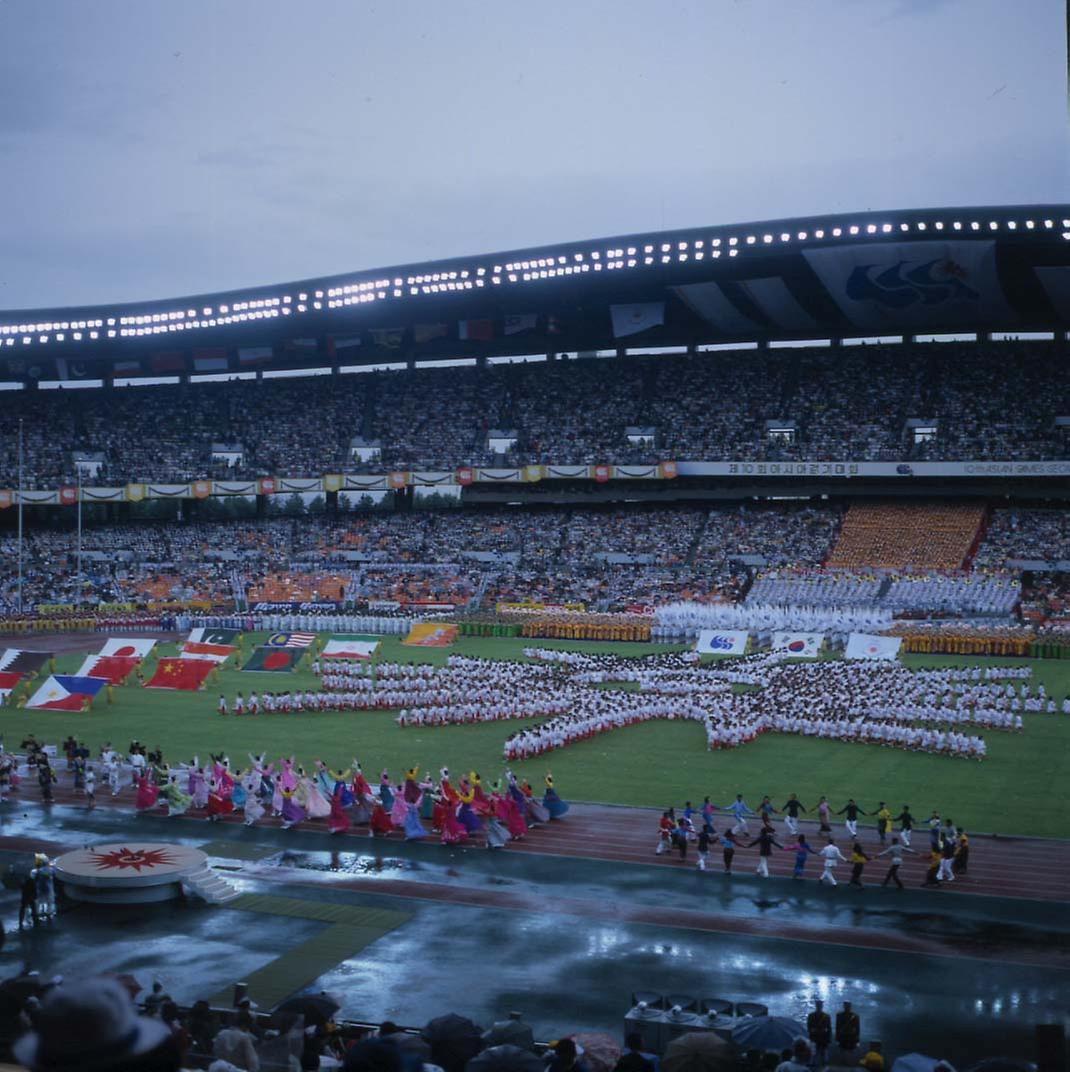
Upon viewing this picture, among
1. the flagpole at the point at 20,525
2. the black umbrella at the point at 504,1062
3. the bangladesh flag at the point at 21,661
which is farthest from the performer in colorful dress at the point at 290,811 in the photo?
the flagpole at the point at 20,525

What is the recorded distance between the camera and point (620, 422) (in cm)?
6694

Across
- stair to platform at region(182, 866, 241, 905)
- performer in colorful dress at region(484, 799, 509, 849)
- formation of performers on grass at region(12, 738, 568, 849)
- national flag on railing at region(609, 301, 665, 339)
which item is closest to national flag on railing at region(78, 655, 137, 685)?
formation of performers on grass at region(12, 738, 568, 849)

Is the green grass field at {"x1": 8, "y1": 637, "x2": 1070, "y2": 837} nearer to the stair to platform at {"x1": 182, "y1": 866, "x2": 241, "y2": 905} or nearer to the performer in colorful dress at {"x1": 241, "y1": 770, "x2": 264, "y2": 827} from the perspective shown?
the performer in colorful dress at {"x1": 241, "y1": 770, "x2": 264, "y2": 827}

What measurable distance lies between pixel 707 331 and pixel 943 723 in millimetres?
38966

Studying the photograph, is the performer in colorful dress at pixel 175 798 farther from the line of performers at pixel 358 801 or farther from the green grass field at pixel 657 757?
the green grass field at pixel 657 757

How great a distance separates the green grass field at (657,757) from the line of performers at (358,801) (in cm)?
239

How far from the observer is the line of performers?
20.6m

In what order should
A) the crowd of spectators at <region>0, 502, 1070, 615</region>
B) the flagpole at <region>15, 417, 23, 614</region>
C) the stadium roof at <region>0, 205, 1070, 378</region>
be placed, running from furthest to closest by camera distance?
the flagpole at <region>15, 417, 23, 614</region>, the crowd of spectators at <region>0, 502, 1070, 615</region>, the stadium roof at <region>0, 205, 1070, 378</region>

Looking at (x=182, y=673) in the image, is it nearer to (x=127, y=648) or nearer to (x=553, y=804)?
(x=127, y=648)

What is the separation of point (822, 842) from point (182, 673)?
2470 centimetres

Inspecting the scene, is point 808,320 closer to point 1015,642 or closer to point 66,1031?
point 1015,642

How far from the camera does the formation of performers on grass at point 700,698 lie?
28500 mm

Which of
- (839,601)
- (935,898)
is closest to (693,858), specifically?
(935,898)

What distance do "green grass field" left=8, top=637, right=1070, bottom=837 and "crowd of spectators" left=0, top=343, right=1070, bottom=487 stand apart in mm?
28055
